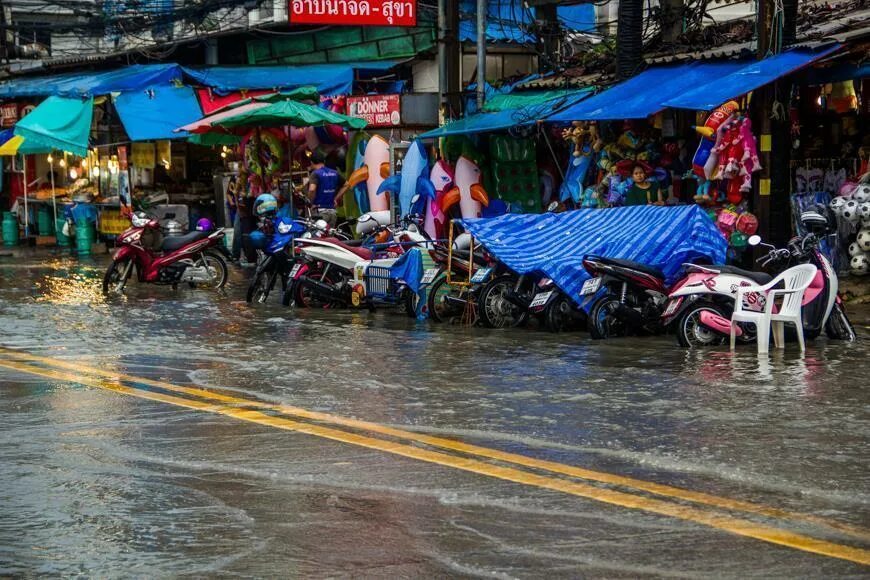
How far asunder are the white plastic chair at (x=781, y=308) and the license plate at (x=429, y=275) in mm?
4470

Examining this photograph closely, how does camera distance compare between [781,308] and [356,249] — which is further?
[356,249]

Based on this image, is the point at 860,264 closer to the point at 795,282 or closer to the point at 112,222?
the point at 795,282

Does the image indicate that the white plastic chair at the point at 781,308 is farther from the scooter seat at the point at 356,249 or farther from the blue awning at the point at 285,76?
the blue awning at the point at 285,76

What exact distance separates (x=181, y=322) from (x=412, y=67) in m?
13.5

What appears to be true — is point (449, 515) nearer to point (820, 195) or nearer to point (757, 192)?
point (757, 192)

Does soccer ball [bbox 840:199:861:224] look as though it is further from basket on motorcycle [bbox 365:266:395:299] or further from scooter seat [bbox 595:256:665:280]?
basket on motorcycle [bbox 365:266:395:299]

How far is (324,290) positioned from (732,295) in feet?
21.9

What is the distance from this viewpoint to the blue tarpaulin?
14305 mm

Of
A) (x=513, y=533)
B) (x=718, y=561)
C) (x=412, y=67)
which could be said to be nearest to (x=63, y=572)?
(x=513, y=533)

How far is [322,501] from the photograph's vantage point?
273 inches

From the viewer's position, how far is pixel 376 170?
81.0ft

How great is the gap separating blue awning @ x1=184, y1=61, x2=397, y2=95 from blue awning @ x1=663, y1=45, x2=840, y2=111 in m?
12.6

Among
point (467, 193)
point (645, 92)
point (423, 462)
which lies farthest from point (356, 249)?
point (423, 462)

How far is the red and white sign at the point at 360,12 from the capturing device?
78.6 ft
